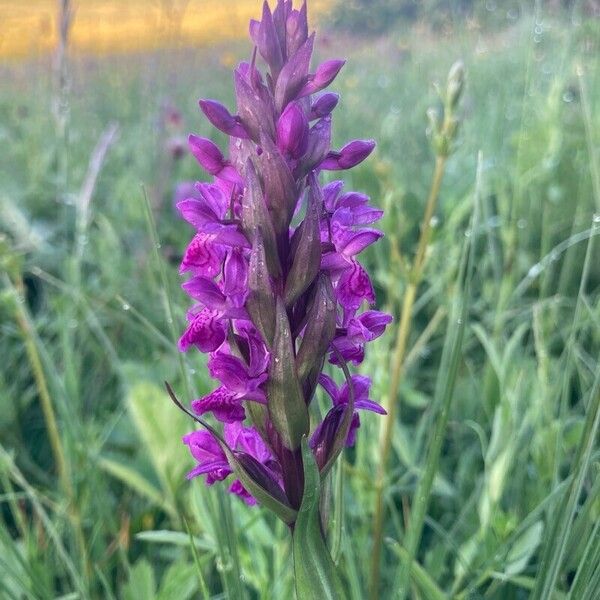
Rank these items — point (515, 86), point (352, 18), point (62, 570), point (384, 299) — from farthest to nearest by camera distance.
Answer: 1. point (352, 18)
2. point (515, 86)
3. point (384, 299)
4. point (62, 570)

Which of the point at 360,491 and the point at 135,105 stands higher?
the point at 135,105

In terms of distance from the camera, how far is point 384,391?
1151mm

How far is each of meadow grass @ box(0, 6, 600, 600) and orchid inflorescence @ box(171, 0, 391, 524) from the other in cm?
12

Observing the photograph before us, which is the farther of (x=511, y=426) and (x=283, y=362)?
(x=511, y=426)

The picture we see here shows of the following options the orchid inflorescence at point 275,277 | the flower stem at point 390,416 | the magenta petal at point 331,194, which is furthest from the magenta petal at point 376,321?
the flower stem at point 390,416

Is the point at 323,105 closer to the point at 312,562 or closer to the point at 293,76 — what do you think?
Answer: the point at 293,76

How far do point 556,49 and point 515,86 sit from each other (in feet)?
0.98

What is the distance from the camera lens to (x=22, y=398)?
67.7 inches

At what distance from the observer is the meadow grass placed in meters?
0.93

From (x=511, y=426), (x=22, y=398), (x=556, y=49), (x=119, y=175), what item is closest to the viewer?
(x=511, y=426)

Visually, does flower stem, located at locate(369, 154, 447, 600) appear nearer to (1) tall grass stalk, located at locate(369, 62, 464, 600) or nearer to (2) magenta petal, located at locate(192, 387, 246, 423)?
(1) tall grass stalk, located at locate(369, 62, 464, 600)

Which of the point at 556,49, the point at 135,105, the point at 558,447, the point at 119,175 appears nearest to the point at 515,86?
the point at 556,49

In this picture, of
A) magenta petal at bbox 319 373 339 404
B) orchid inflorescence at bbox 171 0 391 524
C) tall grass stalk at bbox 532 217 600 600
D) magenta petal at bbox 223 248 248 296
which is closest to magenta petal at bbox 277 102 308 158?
orchid inflorescence at bbox 171 0 391 524

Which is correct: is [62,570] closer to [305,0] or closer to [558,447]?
[558,447]
